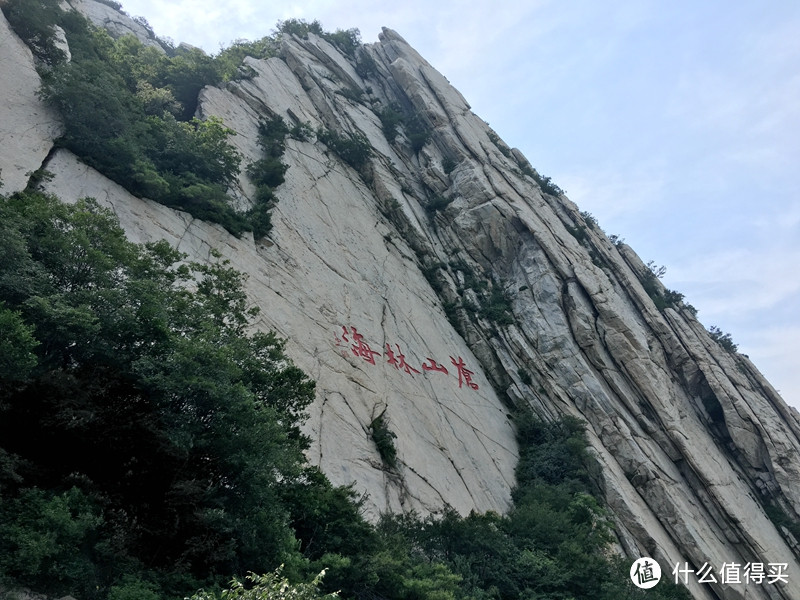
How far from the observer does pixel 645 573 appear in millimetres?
15906

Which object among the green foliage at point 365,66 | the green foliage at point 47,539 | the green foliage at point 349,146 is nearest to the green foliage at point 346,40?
the green foliage at point 365,66

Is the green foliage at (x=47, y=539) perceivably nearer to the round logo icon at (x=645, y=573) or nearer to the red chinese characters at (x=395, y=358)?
the red chinese characters at (x=395, y=358)

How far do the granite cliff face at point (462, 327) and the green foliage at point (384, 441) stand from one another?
142mm

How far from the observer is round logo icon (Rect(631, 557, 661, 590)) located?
49.5ft

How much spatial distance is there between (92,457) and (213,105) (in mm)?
17181

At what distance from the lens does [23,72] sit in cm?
1430

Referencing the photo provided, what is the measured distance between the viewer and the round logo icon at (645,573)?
49.5ft

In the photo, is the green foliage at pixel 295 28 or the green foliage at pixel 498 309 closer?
the green foliage at pixel 498 309

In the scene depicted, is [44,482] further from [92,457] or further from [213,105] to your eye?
[213,105]

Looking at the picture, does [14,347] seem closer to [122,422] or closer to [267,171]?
[122,422]

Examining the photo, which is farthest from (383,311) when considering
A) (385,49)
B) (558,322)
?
(385,49)

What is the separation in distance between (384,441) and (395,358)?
13.0 ft

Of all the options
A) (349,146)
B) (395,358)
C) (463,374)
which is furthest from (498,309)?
(349,146)

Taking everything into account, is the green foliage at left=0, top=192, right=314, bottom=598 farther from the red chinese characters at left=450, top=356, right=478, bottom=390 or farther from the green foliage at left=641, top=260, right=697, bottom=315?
the green foliage at left=641, top=260, right=697, bottom=315
